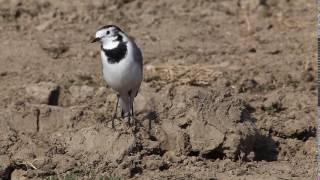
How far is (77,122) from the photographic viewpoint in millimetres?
8070

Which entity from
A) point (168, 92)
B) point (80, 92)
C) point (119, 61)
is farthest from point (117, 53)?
point (80, 92)

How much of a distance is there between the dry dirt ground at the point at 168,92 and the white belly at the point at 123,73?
317mm

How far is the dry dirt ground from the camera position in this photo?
699 cm

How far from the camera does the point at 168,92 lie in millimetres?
8602

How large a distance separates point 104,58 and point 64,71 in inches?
78.0

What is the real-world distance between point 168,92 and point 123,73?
3.35 ft

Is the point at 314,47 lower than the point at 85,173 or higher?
higher

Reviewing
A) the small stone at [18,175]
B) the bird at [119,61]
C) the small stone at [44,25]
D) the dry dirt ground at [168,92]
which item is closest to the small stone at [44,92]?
the dry dirt ground at [168,92]

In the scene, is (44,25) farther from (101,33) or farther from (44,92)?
(101,33)

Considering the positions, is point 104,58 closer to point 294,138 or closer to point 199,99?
point 199,99

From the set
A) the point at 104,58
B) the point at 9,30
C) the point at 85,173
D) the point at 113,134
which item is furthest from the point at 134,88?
the point at 9,30

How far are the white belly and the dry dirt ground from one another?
32cm

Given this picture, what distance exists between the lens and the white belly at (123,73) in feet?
25.2

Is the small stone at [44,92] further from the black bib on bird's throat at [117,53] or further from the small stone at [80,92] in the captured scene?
the black bib on bird's throat at [117,53]
